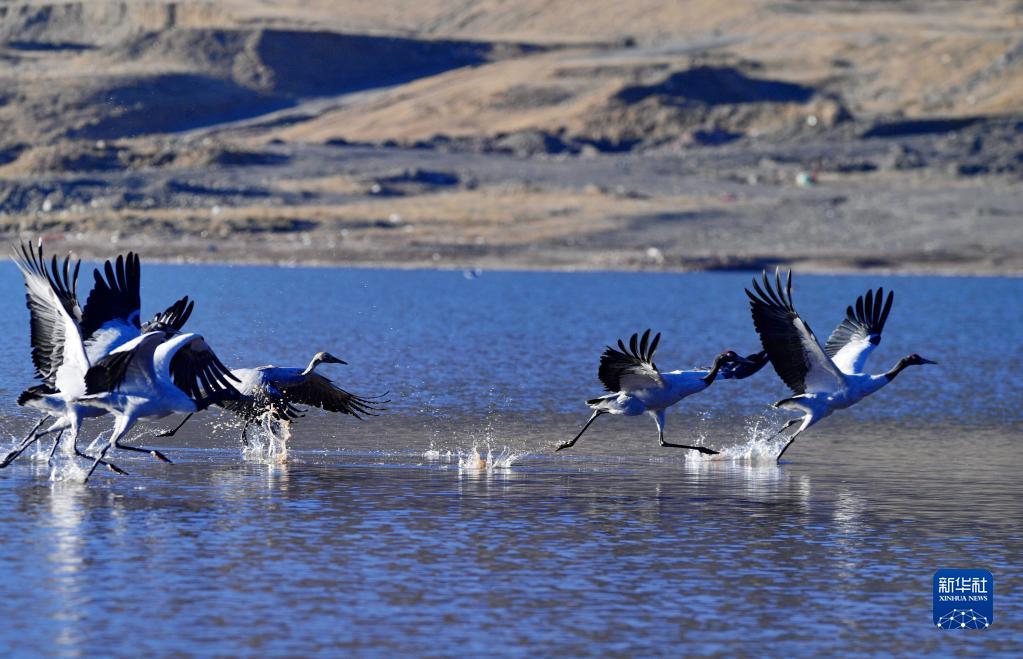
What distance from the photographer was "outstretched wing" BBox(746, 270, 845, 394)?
18.7 m

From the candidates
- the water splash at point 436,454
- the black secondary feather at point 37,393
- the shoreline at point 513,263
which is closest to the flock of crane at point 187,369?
the black secondary feather at point 37,393

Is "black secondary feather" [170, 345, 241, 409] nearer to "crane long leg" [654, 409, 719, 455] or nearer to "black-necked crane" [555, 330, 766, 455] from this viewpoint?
"black-necked crane" [555, 330, 766, 455]

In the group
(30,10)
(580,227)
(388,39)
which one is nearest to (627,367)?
(580,227)

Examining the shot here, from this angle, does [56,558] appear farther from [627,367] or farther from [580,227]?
[580,227]

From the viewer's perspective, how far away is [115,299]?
18.0 m

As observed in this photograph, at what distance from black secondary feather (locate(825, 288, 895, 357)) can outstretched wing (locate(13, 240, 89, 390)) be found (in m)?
8.40

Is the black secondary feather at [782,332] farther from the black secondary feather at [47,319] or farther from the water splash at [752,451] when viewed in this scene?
the black secondary feather at [47,319]

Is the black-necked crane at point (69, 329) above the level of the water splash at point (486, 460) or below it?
above

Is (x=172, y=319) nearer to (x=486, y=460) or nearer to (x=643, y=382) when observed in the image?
(x=486, y=460)

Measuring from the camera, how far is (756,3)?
135750 mm

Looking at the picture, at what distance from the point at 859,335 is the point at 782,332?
1.99 m

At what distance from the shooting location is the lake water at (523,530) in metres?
11.8

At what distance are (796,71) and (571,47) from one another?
755 inches

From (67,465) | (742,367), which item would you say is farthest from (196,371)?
(742,367)
